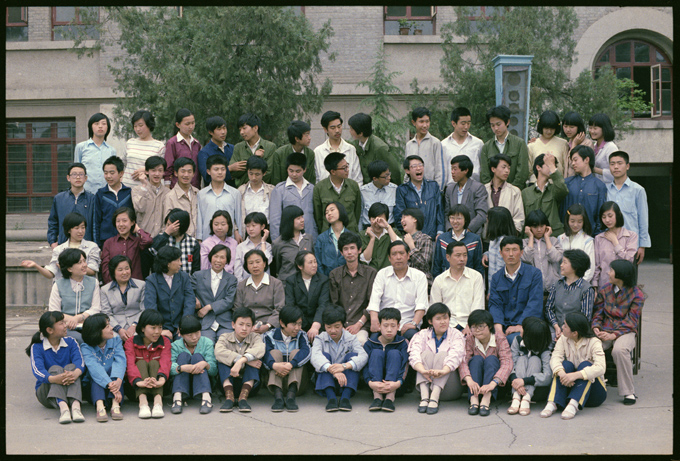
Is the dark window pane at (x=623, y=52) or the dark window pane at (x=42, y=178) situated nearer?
the dark window pane at (x=42, y=178)

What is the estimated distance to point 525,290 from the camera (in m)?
6.48

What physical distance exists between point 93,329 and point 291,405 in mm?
1770

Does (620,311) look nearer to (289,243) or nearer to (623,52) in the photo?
(289,243)

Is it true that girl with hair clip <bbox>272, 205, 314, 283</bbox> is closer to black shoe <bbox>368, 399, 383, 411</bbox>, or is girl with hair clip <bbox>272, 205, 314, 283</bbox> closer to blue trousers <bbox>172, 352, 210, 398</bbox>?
blue trousers <bbox>172, 352, 210, 398</bbox>

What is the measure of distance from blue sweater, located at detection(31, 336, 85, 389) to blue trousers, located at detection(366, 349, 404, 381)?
2.39m

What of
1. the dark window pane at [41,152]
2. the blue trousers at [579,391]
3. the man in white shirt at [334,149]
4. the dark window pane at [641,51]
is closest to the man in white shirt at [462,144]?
the man in white shirt at [334,149]

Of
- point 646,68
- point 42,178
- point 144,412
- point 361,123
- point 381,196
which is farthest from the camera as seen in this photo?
point 646,68

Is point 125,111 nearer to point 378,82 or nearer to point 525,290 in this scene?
point 378,82

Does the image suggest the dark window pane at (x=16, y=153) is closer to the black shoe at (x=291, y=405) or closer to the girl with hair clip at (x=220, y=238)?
the girl with hair clip at (x=220, y=238)

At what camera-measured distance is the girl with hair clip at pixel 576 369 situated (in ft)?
18.9

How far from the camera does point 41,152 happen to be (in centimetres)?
1716

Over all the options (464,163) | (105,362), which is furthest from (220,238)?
(464,163)

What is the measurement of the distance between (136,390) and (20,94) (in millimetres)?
12962

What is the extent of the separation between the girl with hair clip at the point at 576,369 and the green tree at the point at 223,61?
6.58m
